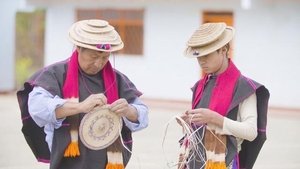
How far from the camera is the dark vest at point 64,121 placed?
3.49 meters

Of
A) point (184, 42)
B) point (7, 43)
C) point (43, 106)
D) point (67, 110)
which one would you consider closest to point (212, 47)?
point (67, 110)

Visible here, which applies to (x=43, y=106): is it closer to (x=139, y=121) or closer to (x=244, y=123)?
(x=139, y=121)

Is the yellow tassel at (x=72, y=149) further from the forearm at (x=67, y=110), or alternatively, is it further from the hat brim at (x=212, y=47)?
the hat brim at (x=212, y=47)

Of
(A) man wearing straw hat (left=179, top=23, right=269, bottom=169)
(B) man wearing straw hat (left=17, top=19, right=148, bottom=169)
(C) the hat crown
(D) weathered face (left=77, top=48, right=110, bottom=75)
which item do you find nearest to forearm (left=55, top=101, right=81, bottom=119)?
(B) man wearing straw hat (left=17, top=19, right=148, bottom=169)

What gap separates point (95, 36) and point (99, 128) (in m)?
0.48

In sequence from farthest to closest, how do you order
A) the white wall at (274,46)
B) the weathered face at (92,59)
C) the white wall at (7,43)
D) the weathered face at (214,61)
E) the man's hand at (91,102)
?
the white wall at (7,43)
the white wall at (274,46)
the weathered face at (214,61)
the weathered face at (92,59)
the man's hand at (91,102)

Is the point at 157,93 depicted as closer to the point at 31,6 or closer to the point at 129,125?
the point at 31,6

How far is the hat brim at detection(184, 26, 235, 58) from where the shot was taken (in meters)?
3.51

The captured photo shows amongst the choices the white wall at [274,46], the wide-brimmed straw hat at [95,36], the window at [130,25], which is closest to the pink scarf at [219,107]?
the wide-brimmed straw hat at [95,36]

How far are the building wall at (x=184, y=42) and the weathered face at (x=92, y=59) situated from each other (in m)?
12.4

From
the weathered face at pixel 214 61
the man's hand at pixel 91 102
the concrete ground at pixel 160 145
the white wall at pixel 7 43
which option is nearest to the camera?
the man's hand at pixel 91 102

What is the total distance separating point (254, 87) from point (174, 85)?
1357cm

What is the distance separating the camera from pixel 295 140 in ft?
36.0

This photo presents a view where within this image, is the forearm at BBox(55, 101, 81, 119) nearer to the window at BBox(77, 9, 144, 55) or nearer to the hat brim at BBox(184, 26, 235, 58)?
the hat brim at BBox(184, 26, 235, 58)
